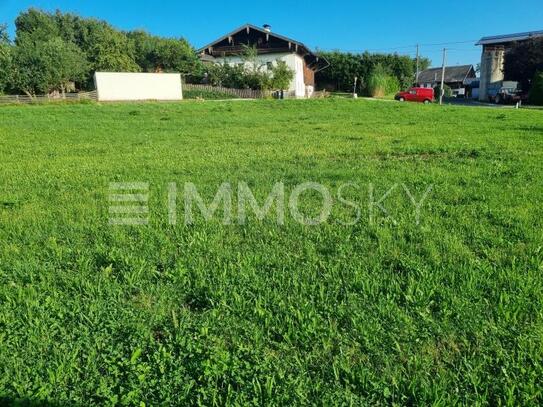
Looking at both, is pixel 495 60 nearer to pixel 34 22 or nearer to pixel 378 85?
pixel 378 85

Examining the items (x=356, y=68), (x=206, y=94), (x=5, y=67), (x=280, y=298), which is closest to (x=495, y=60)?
(x=356, y=68)

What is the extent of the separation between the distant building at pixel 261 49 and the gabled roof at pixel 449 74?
4303 cm

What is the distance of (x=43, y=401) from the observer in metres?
1.97

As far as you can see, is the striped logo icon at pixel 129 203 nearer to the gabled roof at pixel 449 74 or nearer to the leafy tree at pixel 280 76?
the leafy tree at pixel 280 76

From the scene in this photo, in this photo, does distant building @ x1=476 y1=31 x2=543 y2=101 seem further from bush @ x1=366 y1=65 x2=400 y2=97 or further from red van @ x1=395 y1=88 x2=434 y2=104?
red van @ x1=395 y1=88 x2=434 y2=104

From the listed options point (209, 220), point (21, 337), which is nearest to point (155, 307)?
point (21, 337)

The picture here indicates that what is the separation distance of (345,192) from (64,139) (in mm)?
8478

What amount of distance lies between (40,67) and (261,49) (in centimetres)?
2131

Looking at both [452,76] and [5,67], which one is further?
[452,76]

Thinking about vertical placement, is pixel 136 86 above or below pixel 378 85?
below

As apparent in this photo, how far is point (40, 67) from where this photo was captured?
39.4 meters

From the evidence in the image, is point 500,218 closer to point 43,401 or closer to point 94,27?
point 43,401

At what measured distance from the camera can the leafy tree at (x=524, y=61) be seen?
147ft

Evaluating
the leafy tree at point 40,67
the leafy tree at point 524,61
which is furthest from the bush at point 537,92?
the leafy tree at point 40,67
